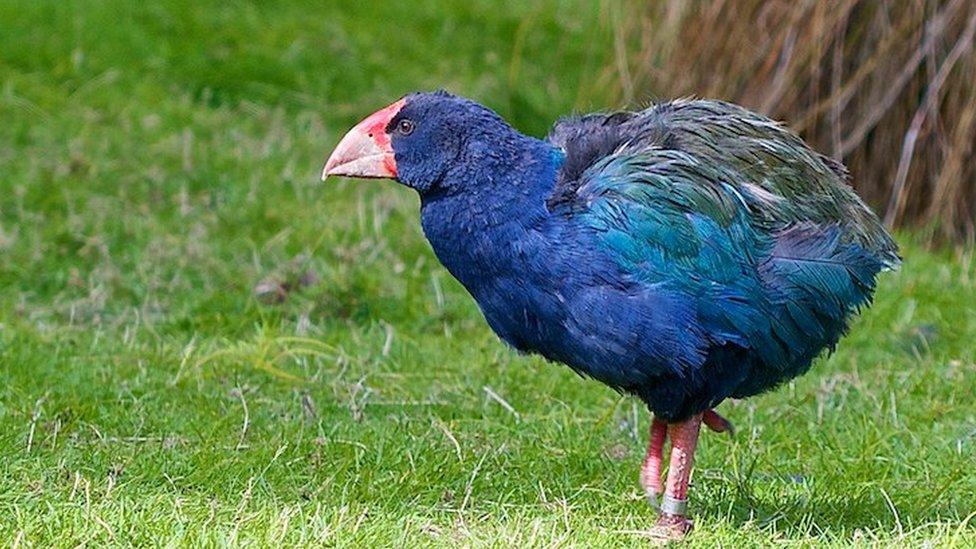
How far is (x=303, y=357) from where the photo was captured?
509cm

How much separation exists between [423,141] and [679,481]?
912 millimetres

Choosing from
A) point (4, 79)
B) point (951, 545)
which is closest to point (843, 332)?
point (951, 545)

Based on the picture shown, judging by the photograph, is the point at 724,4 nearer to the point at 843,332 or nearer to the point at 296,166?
the point at 296,166

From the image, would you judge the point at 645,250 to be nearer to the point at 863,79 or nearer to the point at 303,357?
the point at 303,357

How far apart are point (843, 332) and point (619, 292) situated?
61 cm

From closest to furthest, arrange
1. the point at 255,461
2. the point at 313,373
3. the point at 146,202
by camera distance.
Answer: the point at 255,461, the point at 313,373, the point at 146,202

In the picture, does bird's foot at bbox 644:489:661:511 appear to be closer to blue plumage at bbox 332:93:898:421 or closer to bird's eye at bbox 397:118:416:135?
blue plumage at bbox 332:93:898:421

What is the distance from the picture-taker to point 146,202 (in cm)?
656

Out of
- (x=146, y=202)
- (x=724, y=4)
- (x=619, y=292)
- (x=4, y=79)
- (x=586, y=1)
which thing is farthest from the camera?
(x=586, y=1)

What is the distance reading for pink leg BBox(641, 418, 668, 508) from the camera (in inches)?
144

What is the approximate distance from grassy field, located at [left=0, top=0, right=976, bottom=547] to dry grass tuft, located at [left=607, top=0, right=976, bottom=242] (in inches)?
12.4

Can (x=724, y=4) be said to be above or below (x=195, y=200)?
above

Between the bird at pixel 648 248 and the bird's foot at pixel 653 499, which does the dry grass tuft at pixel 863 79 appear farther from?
the bird's foot at pixel 653 499

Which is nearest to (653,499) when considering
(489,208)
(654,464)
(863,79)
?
(654,464)
